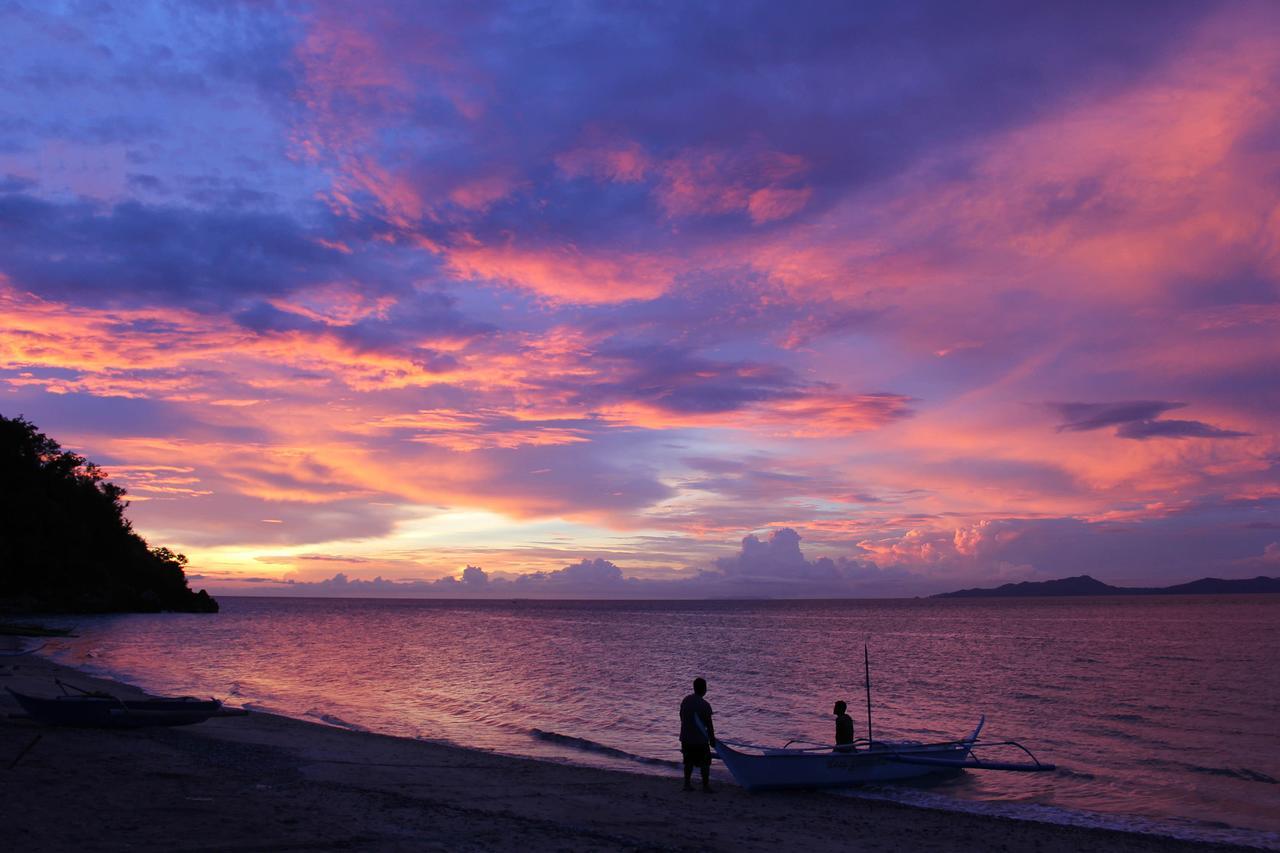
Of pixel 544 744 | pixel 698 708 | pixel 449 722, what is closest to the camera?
pixel 698 708

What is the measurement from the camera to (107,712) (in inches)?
776

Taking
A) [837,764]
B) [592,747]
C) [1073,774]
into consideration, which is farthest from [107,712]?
[1073,774]

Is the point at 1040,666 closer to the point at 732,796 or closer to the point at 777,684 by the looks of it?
the point at 777,684

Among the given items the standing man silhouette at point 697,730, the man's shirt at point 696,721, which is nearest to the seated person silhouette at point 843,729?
the standing man silhouette at point 697,730

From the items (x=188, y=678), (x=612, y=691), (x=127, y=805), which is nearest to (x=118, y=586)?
(x=188, y=678)

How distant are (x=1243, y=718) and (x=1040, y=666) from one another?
26.0 metres

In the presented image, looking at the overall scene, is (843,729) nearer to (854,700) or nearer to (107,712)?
(107,712)

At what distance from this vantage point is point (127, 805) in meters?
12.1

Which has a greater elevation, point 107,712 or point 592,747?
point 107,712

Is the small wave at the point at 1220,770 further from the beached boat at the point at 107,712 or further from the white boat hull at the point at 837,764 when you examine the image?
the beached boat at the point at 107,712

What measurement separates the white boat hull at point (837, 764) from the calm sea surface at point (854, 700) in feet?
1.64

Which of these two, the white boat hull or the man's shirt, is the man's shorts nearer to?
the man's shirt

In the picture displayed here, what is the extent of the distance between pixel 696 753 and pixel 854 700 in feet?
80.1

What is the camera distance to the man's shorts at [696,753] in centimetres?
1584
